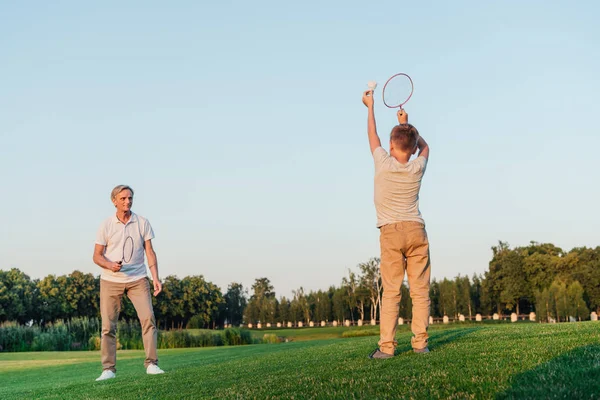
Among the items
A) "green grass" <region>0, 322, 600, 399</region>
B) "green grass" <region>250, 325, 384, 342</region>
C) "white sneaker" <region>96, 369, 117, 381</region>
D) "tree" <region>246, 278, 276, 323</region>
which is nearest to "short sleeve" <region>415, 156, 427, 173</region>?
"green grass" <region>0, 322, 600, 399</region>

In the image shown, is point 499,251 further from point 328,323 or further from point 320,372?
point 320,372

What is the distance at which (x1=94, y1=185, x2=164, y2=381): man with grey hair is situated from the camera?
8391 millimetres

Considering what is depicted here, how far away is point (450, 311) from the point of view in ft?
202

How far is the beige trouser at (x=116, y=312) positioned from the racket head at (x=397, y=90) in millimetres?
4422

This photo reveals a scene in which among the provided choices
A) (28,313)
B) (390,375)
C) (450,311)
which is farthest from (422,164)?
(450,311)

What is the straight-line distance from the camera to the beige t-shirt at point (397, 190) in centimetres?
632

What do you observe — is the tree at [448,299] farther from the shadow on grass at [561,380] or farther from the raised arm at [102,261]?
the shadow on grass at [561,380]

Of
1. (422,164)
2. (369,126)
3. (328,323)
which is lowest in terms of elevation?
(328,323)

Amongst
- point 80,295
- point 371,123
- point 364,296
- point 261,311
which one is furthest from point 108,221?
point 261,311

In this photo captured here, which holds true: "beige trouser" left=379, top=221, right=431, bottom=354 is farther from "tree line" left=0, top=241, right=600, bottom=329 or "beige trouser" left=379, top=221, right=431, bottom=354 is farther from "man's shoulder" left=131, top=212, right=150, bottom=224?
"tree line" left=0, top=241, right=600, bottom=329

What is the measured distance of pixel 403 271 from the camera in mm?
6312

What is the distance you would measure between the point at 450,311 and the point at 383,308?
58123mm

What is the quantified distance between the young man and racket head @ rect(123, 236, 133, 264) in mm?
3946

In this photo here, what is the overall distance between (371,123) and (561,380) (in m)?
3.76
